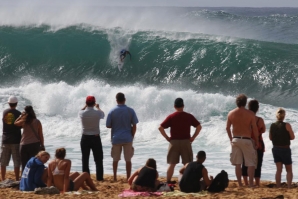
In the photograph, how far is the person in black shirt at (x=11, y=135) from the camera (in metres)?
10.8

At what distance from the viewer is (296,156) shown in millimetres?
14352

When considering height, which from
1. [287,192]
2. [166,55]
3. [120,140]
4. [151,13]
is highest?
[151,13]

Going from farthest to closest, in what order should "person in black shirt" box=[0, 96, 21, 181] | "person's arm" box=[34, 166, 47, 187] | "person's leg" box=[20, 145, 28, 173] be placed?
"person in black shirt" box=[0, 96, 21, 181], "person's leg" box=[20, 145, 28, 173], "person's arm" box=[34, 166, 47, 187]

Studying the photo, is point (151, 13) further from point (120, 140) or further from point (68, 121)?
point (120, 140)

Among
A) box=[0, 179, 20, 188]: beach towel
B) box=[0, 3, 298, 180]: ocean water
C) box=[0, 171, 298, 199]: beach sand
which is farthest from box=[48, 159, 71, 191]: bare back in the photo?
box=[0, 3, 298, 180]: ocean water

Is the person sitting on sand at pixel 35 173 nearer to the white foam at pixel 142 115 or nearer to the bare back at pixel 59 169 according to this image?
the bare back at pixel 59 169

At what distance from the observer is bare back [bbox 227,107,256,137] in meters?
10.1

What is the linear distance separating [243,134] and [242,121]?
0.62 feet

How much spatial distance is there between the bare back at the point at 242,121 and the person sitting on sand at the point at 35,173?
2.58m

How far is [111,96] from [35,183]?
10.5 metres

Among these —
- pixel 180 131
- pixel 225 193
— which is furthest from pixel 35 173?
pixel 225 193

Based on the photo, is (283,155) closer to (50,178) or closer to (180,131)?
(180,131)

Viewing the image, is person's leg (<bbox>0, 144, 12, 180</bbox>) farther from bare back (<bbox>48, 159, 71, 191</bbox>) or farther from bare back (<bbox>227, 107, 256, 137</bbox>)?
bare back (<bbox>227, 107, 256, 137</bbox>)

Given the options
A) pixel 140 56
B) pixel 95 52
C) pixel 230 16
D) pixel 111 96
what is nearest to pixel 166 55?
pixel 140 56
